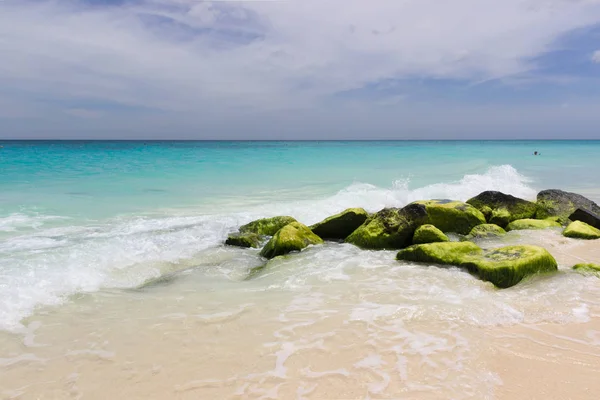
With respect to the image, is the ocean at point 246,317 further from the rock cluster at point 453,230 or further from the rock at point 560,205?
the rock at point 560,205

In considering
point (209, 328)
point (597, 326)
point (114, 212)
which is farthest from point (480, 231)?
point (114, 212)

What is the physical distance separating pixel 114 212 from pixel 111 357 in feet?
28.9

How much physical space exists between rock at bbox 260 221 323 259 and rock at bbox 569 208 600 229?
5.98 m

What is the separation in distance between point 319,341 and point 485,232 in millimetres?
5723

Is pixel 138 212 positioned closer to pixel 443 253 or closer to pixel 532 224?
pixel 443 253

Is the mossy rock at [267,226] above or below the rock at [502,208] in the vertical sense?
below

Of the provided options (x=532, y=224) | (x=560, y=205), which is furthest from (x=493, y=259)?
(x=560, y=205)

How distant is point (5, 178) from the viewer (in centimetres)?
1989

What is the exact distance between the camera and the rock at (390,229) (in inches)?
Answer: 299

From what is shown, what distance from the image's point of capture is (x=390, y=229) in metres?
7.64

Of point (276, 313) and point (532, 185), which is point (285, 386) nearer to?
point (276, 313)

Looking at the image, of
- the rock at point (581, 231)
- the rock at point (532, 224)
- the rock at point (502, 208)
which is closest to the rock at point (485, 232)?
the rock at point (532, 224)

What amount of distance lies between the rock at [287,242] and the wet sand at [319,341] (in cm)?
141

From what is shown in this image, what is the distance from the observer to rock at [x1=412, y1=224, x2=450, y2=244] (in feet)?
23.6
